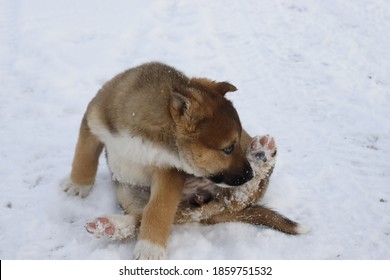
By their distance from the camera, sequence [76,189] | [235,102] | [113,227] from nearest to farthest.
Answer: [113,227] < [76,189] < [235,102]

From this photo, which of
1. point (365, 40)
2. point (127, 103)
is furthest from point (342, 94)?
point (127, 103)

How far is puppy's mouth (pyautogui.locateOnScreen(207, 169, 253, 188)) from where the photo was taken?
3.76 meters

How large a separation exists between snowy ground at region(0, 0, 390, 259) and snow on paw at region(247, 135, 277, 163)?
463 millimetres

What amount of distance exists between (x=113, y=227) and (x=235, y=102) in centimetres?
273

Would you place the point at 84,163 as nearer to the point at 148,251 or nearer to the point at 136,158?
the point at 136,158

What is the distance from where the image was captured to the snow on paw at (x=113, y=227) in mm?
3547

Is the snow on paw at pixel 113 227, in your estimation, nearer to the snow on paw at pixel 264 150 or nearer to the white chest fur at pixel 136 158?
the white chest fur at pixel 136 158

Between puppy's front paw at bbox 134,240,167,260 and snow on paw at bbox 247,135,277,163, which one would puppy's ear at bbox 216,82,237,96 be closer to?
snow on paw at bbox 247,135,277,163

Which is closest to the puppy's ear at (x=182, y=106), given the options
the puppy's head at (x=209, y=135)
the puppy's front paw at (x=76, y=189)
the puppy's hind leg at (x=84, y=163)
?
the puppy's head at (x=209, y=135)

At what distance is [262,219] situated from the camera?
3932mm

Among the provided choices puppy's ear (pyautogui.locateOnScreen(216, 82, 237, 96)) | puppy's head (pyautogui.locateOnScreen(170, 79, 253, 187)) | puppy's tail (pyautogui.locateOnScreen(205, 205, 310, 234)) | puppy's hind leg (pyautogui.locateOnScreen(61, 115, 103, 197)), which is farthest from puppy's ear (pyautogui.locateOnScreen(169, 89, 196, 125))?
puppy's tail (pyautogui.locateOnScreen(205, 205, 310, 234))

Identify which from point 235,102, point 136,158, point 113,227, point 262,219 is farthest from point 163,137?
point 235,102

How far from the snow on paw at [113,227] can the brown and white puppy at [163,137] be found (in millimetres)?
158
